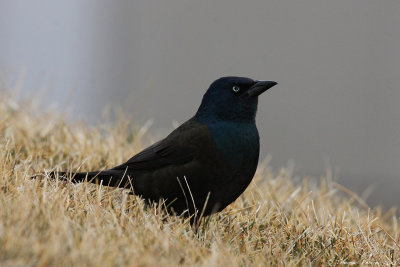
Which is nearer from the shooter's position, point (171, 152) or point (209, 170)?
point (209, 170)

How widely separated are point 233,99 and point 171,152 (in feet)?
1.93

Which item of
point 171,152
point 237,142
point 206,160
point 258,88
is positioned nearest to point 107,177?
point 171,152

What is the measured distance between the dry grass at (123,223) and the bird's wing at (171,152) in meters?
0.28

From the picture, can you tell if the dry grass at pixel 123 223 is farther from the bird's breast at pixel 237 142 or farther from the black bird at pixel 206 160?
the bird's breast at pixel 237 142

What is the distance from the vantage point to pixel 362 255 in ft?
12.9

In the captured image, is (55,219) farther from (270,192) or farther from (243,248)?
(270,192)

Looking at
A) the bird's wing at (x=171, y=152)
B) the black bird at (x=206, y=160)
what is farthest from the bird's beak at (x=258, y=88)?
the bird's wing at (x=171, y=152)

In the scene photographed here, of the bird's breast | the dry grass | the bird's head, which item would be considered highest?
the bird's head

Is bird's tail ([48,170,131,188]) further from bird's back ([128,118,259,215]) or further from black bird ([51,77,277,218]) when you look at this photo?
bird's back ([128,118,259,215])

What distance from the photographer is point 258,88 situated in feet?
14.0

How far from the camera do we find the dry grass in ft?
8.97

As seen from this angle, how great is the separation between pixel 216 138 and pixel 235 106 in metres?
0.33

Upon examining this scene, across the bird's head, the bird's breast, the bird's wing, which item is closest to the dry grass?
the bird's wing

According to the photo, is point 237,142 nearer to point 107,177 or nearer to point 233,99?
point 233,99
